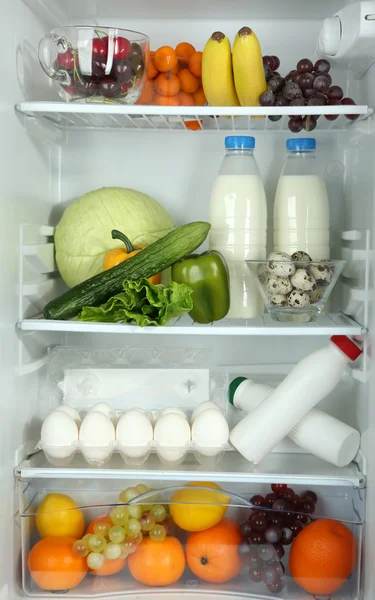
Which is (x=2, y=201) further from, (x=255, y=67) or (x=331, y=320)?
(x=331, y=320)

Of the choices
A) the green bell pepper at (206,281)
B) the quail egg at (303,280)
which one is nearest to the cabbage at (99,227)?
the green bell pepper at (206,281)

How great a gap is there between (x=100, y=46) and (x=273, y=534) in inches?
41.7

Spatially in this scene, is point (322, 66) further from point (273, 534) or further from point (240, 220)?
point (273, 534)

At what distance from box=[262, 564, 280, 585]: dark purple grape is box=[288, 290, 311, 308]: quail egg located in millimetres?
551

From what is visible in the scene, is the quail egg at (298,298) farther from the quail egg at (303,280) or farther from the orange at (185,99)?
the orange at (185,99)

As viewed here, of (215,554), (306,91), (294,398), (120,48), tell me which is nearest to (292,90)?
(306,91)

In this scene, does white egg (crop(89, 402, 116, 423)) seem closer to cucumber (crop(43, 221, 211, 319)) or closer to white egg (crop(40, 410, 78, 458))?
white egg (crop(40, 410, 78, 458))

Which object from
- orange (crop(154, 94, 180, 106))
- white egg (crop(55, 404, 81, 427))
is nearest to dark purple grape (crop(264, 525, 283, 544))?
white egg (crop(55, 404, 81, 427))

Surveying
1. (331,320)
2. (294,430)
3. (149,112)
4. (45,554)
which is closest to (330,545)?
(294,430)

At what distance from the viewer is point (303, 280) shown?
1.43 meters

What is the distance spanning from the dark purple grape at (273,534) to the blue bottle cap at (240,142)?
2.72 ft

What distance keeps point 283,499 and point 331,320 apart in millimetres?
418

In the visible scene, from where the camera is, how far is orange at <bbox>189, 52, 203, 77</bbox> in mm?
1547

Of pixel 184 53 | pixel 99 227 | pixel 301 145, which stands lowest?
pixel 99 227
